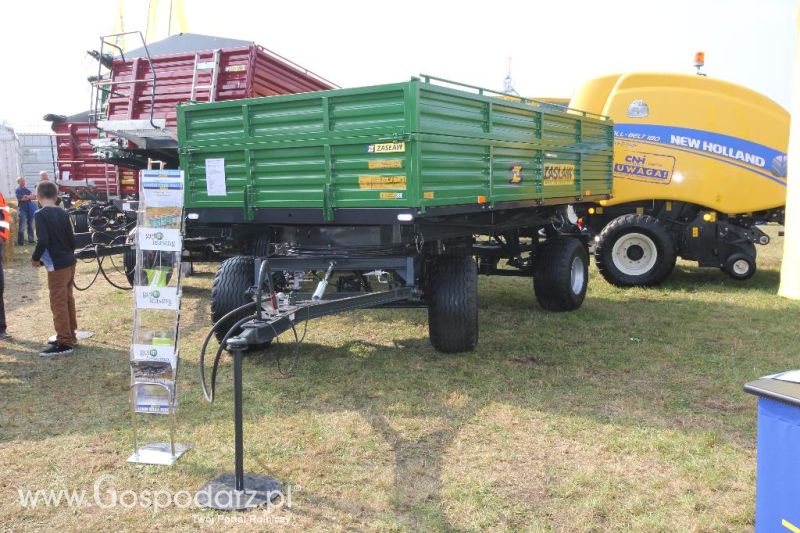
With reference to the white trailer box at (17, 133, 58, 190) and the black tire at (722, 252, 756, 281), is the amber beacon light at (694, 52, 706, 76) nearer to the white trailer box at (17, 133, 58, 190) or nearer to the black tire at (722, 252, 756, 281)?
the black tire at (722, 252, 756, 281)

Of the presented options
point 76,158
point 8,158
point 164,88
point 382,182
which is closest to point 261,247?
point 382,182

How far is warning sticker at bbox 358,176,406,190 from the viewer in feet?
14.5

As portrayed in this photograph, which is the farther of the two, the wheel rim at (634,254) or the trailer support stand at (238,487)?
the wheel rim at (634,254)

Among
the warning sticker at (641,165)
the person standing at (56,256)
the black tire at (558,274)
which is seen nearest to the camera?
the person standing at (56,256)

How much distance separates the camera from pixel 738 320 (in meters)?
7.01

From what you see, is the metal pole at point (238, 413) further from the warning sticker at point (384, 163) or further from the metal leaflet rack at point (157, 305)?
the warning sticker at point (384, 163)

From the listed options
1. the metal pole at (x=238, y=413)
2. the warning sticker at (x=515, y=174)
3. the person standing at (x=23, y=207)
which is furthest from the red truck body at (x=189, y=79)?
the person standing at (x=23, y=207)

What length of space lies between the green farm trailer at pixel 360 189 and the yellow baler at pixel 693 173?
3.27 meters

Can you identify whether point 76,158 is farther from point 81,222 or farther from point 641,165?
point 641,165

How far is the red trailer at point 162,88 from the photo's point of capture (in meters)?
8.04

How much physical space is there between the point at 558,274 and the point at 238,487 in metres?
4.98

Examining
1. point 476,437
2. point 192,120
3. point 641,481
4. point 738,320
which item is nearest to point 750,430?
point 641,481

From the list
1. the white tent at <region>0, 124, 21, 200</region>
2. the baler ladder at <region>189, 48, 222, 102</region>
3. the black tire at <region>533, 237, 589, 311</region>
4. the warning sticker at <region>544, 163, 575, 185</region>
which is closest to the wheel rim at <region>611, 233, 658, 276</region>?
the black tire at <region>533, 237, 589, 311</region>

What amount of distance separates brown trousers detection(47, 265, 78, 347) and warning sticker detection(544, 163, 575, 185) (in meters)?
4.67
